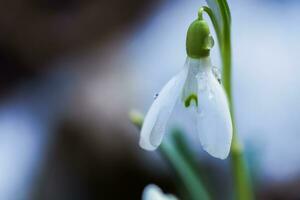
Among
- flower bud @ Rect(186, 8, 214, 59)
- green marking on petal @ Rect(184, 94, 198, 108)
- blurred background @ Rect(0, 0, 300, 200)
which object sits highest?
blurred background @ Rect(0, 0, 300, 200)

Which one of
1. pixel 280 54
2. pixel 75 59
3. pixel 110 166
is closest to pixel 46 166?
pixel 110 166

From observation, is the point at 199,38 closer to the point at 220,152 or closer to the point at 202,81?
the point at 202,81

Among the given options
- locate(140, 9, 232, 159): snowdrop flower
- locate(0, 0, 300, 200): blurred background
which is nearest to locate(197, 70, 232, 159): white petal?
locate(140, 9, 232, 159): snowdrop flower

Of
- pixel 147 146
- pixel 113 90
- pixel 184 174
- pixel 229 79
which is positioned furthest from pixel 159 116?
pixel 113 90

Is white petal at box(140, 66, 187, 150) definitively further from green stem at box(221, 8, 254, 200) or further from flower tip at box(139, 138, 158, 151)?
green stem at box(221, 8, 254, 200)

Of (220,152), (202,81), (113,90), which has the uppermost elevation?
(113,90)

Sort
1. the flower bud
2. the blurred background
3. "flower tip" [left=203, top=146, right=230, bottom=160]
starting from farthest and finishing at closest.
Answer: the blurred background → the flower bud → "flower tip" [left=203, top=146, right=230, bottom=160]

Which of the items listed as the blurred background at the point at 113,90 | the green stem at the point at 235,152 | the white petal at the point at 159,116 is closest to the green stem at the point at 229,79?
the green stem at the point at 235,152

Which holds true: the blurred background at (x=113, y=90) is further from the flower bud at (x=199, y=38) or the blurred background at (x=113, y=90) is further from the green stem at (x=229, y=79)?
the flower bud at (x=199, y=38)
